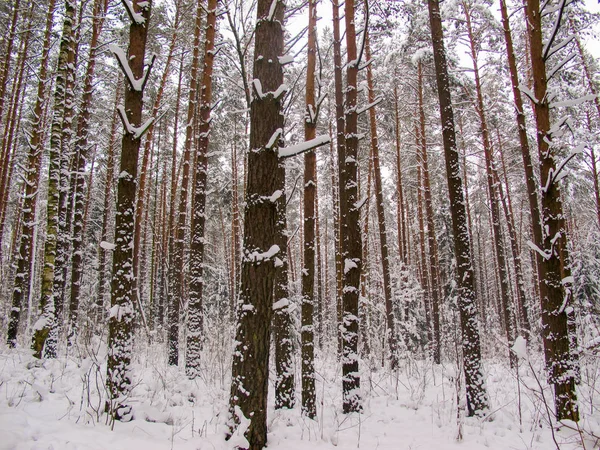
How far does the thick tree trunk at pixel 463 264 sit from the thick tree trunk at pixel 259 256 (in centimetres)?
400

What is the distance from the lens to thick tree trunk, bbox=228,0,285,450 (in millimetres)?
3543

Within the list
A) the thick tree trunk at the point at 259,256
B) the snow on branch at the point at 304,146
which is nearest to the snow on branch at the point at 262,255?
the thick tree trunk at the point at 259,256

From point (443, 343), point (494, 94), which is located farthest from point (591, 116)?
point (443, 343)

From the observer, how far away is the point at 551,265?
5.75 metres

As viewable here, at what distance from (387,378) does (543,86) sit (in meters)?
7.63

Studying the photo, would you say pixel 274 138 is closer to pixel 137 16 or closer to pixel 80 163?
pixel 137 16

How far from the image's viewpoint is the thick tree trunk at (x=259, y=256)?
3543mm

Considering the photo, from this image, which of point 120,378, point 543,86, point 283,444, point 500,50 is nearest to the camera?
point 283,444

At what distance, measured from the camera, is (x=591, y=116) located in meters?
15.7

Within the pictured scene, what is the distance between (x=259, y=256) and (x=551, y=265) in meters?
4.91

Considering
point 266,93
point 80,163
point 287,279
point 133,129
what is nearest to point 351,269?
point 287,279

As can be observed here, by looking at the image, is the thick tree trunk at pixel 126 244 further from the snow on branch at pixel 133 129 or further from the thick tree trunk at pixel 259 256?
the thick tree trunk at pixel 259 256

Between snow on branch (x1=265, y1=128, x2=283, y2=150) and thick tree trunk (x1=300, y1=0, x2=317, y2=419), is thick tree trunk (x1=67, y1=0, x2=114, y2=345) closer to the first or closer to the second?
thick tree trunk (x1=300, y1=0, x2=317, y2=419)

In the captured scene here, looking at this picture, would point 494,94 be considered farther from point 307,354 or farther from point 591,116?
point 307,354
